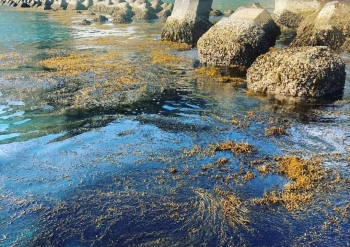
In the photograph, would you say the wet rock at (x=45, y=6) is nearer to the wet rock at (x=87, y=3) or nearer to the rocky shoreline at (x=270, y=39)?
the wet rock at (x=87, y=3)

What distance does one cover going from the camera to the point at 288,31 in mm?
29141

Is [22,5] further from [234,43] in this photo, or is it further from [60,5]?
[234,43]

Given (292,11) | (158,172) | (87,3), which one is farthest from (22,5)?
(158,172)

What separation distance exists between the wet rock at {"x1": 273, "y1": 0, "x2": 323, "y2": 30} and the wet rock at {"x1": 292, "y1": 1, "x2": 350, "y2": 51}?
7.00 meters

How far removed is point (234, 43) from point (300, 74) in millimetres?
5596

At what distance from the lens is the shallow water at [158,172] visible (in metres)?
6.63

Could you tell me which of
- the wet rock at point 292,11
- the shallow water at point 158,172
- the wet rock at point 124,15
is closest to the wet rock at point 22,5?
the wet rock at point 124,15

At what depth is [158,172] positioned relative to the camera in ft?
28.4

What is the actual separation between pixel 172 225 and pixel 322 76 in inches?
365

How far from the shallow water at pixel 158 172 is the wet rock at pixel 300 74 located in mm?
812

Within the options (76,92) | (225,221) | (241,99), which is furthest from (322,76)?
(76,92)

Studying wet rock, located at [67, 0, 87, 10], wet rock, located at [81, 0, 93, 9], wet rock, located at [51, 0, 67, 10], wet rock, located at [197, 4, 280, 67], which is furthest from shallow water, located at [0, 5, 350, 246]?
wet rock, located at [51, 0, 67, 10]

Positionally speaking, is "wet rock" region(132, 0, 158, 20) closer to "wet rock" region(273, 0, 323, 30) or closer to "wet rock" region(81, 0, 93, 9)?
"wet rock" region(81, 0, 93, 9)

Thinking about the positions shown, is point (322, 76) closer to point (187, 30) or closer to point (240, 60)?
point (240, 60)
